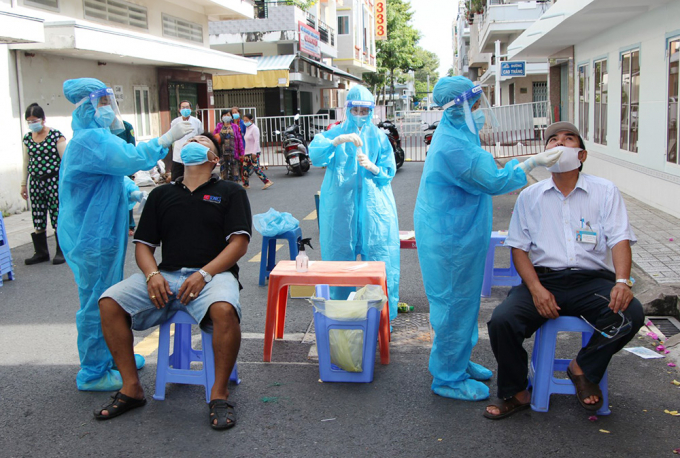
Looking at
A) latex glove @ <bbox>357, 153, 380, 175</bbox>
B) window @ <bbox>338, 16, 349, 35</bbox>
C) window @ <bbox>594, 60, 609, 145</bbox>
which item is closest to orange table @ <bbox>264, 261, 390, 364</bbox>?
latex glove @ <bbox>357, 153, 380, 175</bbox>

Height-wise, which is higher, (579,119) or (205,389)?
(579,119)

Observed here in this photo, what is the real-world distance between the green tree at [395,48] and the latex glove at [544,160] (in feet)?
167

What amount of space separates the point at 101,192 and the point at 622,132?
10.0m

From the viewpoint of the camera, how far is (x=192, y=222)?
3.87 meters

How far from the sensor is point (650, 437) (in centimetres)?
320

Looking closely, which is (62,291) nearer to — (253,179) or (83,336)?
(83,336)

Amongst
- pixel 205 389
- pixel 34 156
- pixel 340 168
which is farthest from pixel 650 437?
pixel 34 156

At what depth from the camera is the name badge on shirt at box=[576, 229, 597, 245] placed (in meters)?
3.60

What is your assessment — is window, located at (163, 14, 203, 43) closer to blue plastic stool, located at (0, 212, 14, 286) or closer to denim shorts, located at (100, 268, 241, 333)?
blue plastic stool, located at (0, 212, 14, 286)

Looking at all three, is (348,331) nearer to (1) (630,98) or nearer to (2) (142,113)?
(1) (630,98)

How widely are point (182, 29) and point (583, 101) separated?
1126cm

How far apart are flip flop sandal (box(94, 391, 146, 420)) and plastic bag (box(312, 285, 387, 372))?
115 cm

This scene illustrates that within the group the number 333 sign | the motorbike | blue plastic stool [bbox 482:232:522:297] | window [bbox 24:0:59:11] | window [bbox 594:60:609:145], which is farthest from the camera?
the number 333 sign

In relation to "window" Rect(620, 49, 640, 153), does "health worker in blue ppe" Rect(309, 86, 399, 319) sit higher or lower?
lower
